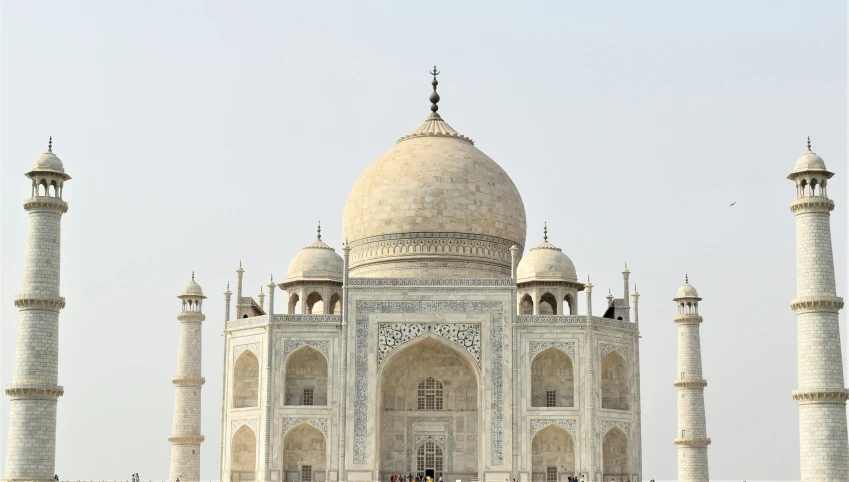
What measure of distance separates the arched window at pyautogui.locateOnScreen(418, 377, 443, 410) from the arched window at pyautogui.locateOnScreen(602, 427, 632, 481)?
13.2ft

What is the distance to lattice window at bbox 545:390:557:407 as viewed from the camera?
32.9m

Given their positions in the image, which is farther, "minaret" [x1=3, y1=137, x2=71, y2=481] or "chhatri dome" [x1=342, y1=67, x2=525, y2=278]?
"chhatri dome" [x1=342, y1=67, x2=525, y2=278]

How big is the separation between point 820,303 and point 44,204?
15461 millimetres

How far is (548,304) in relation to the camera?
35250 millimetres

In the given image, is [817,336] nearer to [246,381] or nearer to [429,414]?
[429,414]

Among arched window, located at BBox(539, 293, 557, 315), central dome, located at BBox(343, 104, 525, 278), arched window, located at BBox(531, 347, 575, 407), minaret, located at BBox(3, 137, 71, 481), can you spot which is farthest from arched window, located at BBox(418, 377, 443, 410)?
minaret, located at BBox(3, 137, 71, 481)

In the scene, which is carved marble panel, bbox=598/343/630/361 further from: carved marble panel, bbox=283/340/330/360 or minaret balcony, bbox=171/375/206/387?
minaret balcony, bbox=171/375/206/387

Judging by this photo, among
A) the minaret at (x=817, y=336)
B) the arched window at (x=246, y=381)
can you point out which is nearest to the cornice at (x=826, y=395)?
the minaret at (x=817, y=336)

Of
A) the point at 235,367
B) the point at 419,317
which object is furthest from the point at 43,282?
the point at 419,317

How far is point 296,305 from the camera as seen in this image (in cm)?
3484

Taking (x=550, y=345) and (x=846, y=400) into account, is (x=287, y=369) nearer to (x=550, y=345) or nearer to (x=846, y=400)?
(x=550, y=345)

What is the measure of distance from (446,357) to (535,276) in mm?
2945

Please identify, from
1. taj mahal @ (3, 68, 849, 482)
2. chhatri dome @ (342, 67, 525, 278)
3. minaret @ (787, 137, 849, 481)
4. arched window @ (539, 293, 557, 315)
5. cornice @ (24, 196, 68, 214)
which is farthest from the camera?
chhatri dome @ (342, 67, 525, 278)

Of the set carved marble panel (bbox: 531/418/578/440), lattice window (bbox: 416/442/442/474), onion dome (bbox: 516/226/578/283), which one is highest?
onion dome (bbox: 516/226/578/283)
